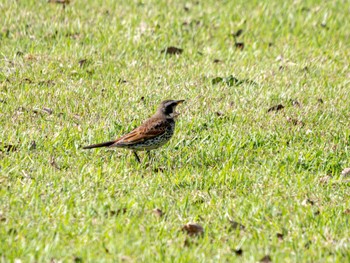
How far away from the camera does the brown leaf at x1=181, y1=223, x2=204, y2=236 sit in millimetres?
6691

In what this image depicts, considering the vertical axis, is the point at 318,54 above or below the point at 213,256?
below

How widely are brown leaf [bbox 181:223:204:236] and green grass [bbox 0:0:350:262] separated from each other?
0.21ft

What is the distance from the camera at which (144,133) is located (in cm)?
833

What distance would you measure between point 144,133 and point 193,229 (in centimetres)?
184

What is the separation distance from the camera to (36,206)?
6.84 m

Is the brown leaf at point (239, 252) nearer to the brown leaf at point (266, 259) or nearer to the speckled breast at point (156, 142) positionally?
the brown leaf at point (266, 259)

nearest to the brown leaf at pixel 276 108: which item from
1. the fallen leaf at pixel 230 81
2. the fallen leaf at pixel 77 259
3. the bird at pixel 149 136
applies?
the fallen leaf at pixel 230 81

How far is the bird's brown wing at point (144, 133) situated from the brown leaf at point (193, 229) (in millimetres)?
1668

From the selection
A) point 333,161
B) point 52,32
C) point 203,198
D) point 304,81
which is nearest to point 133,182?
point 203,198

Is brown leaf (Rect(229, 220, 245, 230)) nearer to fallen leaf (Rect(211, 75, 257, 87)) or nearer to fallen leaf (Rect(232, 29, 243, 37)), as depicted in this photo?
fallen leaf (Rect(211, 75, 257, 87))

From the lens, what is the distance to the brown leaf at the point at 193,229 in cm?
669

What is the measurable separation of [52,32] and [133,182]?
522 centimetres

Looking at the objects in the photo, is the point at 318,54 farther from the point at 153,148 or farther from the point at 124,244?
the point at 124,244

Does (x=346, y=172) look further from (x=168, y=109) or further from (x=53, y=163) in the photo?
(x=53, y=163)
